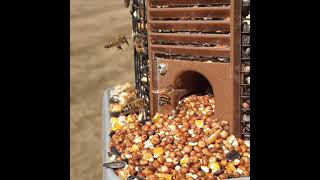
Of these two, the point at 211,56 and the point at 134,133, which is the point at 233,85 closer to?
the point at 211,56

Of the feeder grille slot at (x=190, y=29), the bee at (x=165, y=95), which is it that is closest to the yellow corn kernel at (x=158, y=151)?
the bee at (x=165, y=95)

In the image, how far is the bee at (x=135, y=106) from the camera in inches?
173

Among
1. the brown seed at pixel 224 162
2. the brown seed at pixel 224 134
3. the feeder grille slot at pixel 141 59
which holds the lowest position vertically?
the brown seed at pixel 224 162

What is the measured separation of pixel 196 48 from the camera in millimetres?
3773

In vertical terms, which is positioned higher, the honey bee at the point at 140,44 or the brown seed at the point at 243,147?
the honey bee at the point at 140,44

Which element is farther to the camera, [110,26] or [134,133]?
[110,26]

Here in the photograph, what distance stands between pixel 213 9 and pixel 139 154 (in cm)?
123

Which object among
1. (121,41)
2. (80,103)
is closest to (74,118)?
(80,103)

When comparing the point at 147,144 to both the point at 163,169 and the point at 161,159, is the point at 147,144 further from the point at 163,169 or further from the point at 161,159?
the point at 163,169

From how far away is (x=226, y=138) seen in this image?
11.8ft

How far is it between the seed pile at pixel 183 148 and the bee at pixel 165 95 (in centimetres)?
12

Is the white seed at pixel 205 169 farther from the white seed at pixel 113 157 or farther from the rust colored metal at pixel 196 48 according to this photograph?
the white seed at pixel 113 157

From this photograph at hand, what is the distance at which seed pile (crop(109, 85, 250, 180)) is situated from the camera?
129 inches

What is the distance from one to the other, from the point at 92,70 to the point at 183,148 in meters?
6.32
